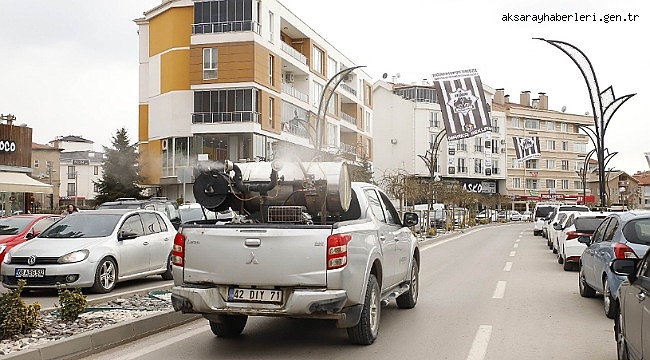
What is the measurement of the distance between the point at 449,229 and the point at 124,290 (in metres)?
36.9

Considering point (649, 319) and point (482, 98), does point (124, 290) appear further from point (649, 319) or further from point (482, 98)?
point (482, 98)

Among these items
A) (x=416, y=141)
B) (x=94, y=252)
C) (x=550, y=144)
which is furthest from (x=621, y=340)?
(x=550, y=144)

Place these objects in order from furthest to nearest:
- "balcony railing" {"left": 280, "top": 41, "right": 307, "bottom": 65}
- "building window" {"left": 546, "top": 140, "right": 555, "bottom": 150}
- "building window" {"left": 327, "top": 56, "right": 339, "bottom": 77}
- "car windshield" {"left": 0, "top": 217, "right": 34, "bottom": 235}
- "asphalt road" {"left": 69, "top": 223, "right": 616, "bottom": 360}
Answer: "building window" {"left": 546, "top": 140, "right": 555, "bottom": 150}, "building window" {"left": 327, "top": 56, "right": 339, "bottom": 77}, "balcony railing" {"left": 280, "top": 41, "right": 307, "bottom": 65}, "car windshield" {"left": 0, "top": 217, "right": 34, "bottom": 235}, "asphalt road" {"left": 69, "top": 223, "right": 616, "bottom": 360}

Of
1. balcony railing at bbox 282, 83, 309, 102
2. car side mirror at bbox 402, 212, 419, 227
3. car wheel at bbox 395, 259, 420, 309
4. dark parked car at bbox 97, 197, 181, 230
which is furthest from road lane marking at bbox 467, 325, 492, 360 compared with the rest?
balcony railing at bbox 282, 83, 309, 102

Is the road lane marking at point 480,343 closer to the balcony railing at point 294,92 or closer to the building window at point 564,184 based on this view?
the balcony railing at point 294,92

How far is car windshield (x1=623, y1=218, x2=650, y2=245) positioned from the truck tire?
5.78 meters

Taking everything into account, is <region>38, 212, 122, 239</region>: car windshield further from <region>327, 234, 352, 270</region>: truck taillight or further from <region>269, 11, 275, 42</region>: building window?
<region>269, 11, 275, 42</region>: building window

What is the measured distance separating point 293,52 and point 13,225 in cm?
3619

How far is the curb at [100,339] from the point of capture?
693cm

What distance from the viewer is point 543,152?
4141 inches

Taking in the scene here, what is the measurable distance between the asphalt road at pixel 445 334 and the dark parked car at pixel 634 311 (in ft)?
3.71

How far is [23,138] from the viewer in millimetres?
34656

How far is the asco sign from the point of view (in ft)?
109

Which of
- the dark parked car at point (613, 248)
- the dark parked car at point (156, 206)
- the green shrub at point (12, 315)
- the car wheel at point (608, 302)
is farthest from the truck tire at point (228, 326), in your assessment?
the dark parked car at point (156, 206)
